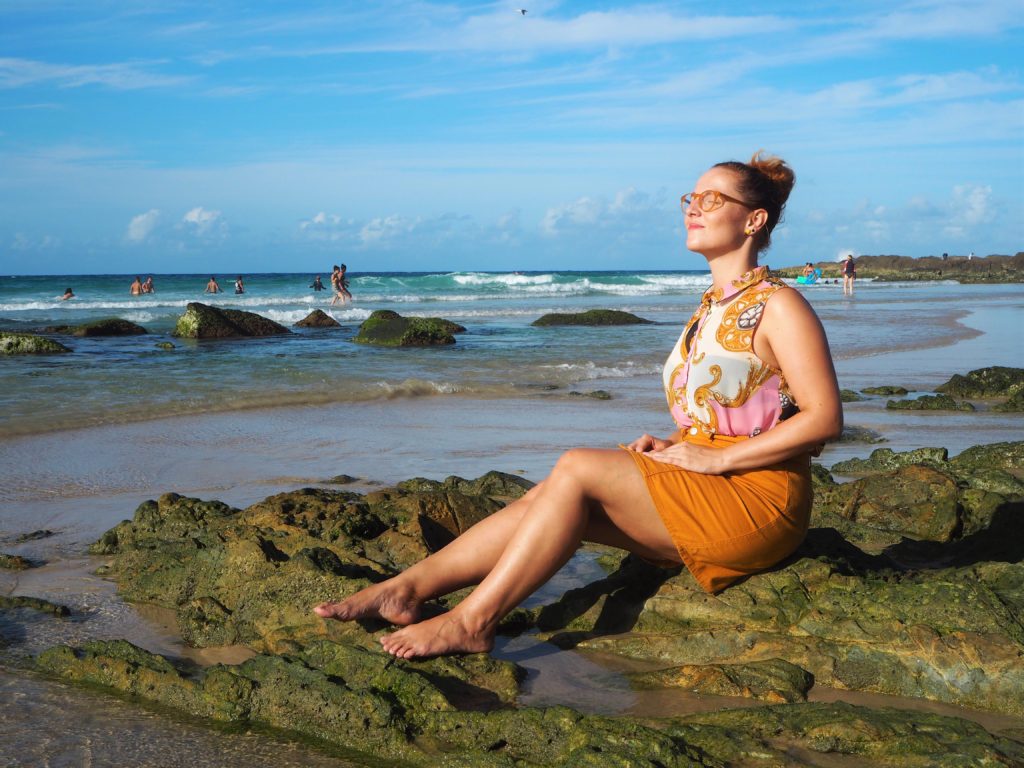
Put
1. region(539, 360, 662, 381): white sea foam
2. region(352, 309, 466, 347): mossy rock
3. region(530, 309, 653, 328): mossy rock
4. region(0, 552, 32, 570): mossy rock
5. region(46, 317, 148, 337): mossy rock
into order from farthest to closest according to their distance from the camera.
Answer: region(530, 309, 653, 328): mossy rock < region(46, 317, 148, 337): mossy rock < region(352, 309, 466, 347): mossy rock < region(539, 360, 662, 381): white sea foam < region(0, 552, 32, 570): mossy rock

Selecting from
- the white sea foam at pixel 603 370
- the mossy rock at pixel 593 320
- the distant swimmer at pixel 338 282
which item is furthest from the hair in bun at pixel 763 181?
the distant swimmer at pixel 338 282

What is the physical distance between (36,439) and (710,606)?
7.29 metres

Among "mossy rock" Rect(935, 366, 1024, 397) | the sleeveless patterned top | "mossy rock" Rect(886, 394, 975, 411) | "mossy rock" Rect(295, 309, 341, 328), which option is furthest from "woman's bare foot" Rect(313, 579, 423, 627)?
"mossy rock" Rect(295, 309, 341, 328)

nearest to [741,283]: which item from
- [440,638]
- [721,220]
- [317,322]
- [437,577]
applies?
[721,220]

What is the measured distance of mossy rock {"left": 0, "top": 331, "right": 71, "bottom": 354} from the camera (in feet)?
58.5

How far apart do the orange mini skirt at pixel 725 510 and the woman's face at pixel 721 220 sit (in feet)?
2.82

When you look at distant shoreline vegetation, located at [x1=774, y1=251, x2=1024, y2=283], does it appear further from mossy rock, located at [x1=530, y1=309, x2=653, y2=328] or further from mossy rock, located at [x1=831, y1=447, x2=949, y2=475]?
mossy rock, located at [x1=831, y1=447, x2=949, y2=475]

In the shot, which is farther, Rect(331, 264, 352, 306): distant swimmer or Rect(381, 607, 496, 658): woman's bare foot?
Rect(331, 264, 352, 306): distant swimmer

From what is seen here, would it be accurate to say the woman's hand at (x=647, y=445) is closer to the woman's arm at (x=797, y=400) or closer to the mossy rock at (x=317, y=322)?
the woman's arm at (x=797, y=400)

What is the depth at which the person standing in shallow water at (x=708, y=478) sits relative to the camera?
3.64 metres

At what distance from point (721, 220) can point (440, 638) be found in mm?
1858

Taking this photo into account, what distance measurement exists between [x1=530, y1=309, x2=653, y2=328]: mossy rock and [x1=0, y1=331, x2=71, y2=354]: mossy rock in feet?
40.2

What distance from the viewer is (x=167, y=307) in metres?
38.6

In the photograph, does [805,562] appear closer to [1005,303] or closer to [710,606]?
[710,606]
